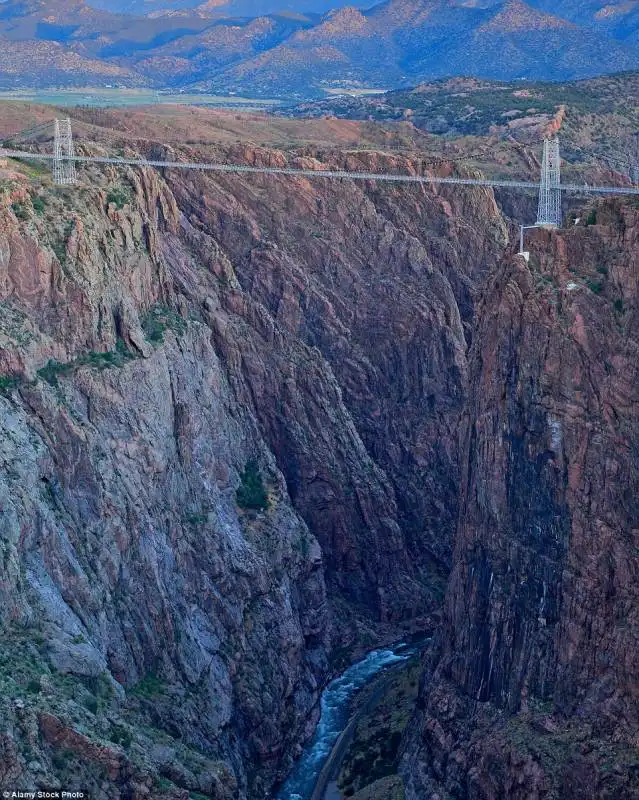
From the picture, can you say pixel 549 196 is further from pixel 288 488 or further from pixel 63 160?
pixel 63 160

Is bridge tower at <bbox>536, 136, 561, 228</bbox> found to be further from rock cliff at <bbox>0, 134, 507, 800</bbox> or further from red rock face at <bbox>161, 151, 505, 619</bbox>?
red rock face at <bbox>161, 151, 505, 619</bbox>

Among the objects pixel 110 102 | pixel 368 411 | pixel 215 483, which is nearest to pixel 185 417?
pixel 215 483

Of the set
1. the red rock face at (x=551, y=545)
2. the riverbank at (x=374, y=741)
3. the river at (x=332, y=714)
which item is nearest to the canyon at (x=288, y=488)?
the red rock face at (x=551, y=545)

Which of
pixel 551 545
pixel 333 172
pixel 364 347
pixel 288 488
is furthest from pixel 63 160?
pixel 551 545

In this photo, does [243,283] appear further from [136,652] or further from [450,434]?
[136,652]

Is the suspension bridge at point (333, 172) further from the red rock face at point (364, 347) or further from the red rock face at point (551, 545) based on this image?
the red rock face at point (551, 545)

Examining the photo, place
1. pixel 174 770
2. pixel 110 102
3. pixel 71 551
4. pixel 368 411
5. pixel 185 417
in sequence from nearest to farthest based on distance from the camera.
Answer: pixel 174 770 → pixel 71 551 → pixel 185 417 → pixel 368 411 → pixel 110 102
